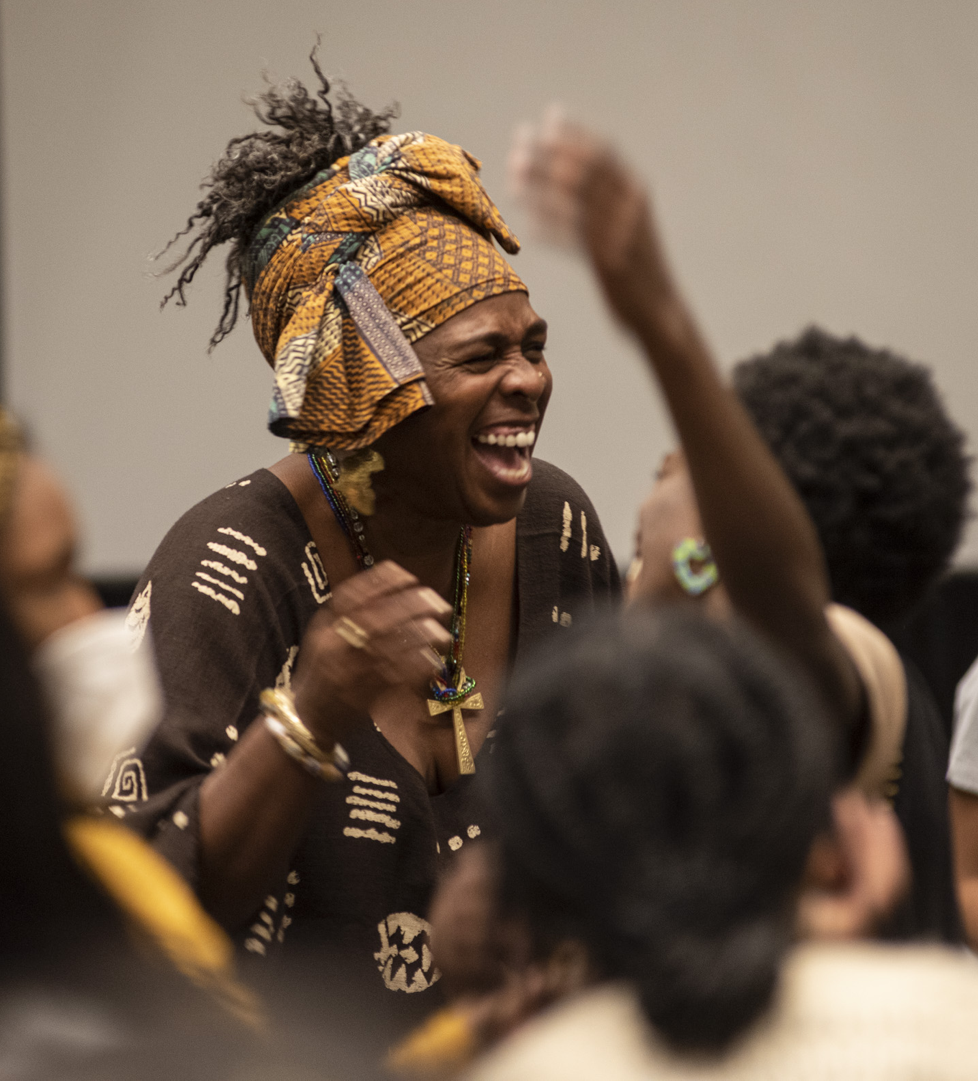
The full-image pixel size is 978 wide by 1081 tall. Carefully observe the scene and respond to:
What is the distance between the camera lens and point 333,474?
2295 mm

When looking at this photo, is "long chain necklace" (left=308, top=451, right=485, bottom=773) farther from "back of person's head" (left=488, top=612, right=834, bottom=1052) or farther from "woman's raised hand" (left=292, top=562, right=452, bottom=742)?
"back of person's head" (left=488, top=612, right=834, bottom=1052)

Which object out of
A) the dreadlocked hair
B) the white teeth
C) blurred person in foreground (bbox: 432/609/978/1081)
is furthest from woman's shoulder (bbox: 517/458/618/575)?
blurred person in foreground (bbox: 432/609/978/1081)

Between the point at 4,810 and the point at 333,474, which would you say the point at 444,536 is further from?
the point at 4,810

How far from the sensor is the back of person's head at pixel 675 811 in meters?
1.00

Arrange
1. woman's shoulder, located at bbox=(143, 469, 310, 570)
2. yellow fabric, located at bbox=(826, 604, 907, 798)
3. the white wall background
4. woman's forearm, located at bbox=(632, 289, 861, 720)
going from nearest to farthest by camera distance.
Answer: woman's forearm, located at bbox=(632, 289, 861, 720)
yellow fabric, located at bbox=(826, 604, 907, 798)
woman's shoulder, located at bbox=(143, 469, 310, 570)
the white wall background

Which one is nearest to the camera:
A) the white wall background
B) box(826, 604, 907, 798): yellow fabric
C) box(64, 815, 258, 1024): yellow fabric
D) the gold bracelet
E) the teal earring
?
box(64, 815, 258, 1024): yellow fabric

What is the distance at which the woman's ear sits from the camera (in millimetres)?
1218

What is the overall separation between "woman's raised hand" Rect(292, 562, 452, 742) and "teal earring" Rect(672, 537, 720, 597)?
0.97 feet

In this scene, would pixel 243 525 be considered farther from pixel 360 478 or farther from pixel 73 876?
pixel 73 876

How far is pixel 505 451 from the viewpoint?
2201mm

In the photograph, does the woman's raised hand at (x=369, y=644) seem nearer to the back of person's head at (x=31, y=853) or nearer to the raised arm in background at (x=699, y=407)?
the raised arm in background at (x=699, y=407)

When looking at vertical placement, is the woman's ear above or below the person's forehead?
below

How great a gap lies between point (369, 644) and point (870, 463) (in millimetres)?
641

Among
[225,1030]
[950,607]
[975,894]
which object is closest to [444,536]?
[975,894]
